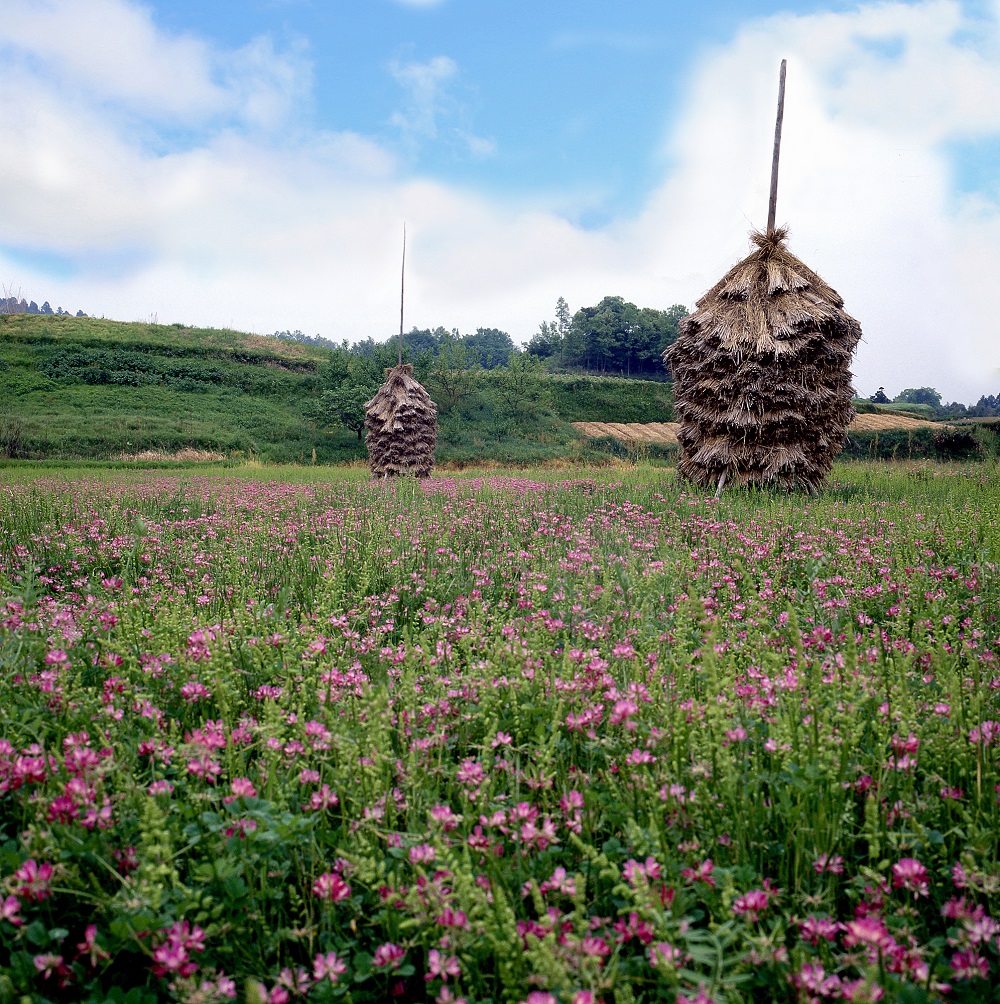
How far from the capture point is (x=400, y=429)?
2561cm

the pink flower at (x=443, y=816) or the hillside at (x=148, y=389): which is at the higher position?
the hillside at (x=148, y=389)

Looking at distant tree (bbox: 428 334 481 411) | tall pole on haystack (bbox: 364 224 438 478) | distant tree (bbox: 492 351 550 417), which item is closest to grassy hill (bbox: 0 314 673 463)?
distant tree (bbox: 492 351 550 417)

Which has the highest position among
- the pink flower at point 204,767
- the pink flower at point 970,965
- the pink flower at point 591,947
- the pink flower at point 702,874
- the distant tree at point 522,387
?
the distant tree at point 522,387

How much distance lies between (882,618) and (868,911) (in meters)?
2.97

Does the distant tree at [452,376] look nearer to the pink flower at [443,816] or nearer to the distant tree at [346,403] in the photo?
the distant tree at [346,403]

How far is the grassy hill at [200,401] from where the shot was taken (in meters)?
33.6

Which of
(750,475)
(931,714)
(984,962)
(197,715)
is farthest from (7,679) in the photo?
(750,475)

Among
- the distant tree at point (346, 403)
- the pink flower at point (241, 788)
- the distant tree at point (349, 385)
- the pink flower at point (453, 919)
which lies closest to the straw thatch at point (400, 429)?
the distant tree at point (349, 385)

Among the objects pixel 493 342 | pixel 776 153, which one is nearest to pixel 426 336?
pixel 493 342

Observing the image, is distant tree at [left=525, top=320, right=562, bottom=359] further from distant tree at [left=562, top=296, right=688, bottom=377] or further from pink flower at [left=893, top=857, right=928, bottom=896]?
pink flower at [left=893, top=857, right=928, bottom=896]

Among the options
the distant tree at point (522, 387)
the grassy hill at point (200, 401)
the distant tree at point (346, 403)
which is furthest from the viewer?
the distant tree at point (522, 387)

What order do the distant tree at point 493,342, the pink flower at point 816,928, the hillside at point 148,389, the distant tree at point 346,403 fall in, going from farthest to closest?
the distant tree at point 493,342 → the distant tree at point 346,403 → the hillside at point 148,389 → the pink flower at point 816,928

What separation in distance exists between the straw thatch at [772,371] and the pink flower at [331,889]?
11.1 meters

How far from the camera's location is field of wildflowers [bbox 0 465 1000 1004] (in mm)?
1341
